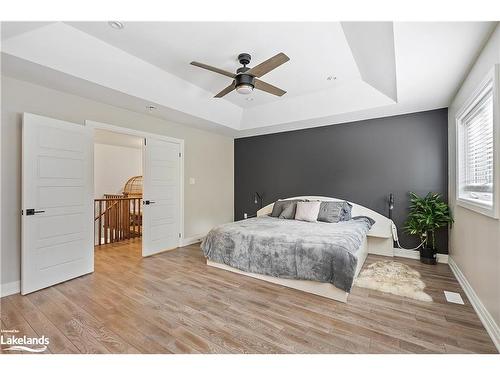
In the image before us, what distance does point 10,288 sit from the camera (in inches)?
102

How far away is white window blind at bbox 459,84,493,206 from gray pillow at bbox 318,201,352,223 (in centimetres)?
154

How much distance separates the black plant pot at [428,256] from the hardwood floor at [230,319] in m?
0.53

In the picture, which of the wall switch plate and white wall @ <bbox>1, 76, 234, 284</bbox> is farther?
white wall @ <bbox>1, 76, 234, 284</bbox>

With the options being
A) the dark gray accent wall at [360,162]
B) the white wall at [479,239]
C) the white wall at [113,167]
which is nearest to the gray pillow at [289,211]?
the dark gray accent wall at [360,162]

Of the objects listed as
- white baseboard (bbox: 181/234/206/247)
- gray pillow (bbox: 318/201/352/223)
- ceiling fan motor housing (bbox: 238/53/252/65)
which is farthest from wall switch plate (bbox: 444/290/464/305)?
white baseboard (bbox: 181/234/206/247)

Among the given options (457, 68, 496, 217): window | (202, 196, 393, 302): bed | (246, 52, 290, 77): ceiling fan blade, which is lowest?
(202, 196, 393, 302): bed

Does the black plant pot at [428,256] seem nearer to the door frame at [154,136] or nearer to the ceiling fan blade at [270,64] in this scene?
the ceiling fan blade at [270,64]

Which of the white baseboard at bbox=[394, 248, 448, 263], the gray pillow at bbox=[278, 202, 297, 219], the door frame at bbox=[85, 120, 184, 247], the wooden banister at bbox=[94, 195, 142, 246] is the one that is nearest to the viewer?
the door frame at bbox=[85, 120, 184, 247]

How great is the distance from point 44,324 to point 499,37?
4301 millimetres

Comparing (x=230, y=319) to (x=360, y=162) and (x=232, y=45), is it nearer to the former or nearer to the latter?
(x=232, y=45)

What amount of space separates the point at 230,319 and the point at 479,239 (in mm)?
2480

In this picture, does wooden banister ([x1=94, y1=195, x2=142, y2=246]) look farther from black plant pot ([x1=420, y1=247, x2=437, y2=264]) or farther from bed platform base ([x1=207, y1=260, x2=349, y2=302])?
black plant pot ([x1=420, y1=247, x2=437, y2=264])

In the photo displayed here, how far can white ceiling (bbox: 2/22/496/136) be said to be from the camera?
2.08 m

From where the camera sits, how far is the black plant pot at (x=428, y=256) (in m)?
3.54
